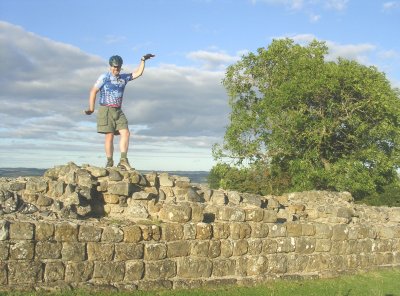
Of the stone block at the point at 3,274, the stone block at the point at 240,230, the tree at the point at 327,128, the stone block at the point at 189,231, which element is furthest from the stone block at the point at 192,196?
the tree at the point at 327,128

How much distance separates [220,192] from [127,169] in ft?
8.16

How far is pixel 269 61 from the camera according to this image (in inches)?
1395

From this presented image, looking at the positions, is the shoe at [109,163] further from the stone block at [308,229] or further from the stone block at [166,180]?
the stone block at [308,229]

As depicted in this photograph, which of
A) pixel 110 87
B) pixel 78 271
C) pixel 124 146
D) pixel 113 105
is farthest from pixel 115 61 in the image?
pixel 78 271

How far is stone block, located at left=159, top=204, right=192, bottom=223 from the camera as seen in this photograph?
9945 mm

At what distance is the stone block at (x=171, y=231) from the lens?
962 cm

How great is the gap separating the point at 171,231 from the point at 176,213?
1.40ft

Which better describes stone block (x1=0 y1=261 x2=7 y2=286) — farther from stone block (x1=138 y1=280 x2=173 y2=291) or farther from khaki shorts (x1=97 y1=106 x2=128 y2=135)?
khaki shorts (x1=97 y1=106 x2=128 y2=135)

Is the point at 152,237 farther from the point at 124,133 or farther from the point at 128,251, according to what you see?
the point at 124,133

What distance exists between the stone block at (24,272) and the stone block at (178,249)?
2.44 m

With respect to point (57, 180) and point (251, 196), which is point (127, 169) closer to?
point (57, 180)

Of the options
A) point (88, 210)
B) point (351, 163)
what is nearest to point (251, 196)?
point (88, 210)

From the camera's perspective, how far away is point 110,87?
38.3 feet

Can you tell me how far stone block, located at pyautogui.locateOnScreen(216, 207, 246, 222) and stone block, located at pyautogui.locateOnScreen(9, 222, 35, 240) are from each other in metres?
4.08
